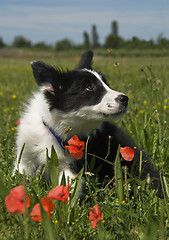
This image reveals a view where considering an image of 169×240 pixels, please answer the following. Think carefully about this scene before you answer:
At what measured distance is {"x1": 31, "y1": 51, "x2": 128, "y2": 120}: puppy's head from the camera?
90.4 inches

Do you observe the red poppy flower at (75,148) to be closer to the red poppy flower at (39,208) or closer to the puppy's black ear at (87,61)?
the red poppy flower at (39,208)

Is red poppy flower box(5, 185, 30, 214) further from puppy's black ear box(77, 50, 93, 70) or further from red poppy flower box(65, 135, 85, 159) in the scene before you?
puppy's black ear box(77, 50, 93, 70)

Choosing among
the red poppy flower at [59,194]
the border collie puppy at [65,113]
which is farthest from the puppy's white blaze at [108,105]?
the red poppy flower at [59,194]

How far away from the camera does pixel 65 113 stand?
8.02ft

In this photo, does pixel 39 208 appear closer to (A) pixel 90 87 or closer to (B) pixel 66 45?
(A) pixel 90 87

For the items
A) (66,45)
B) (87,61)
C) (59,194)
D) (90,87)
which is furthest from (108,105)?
(66,45)

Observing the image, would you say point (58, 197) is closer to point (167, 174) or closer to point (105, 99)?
point (105, 99)

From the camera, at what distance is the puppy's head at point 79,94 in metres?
2.30

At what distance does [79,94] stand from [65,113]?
0.20m

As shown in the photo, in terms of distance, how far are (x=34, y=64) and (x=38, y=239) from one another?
1344mm

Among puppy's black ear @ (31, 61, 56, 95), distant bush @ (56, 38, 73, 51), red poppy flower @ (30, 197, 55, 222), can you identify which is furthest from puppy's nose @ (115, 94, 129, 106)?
distant bush @ (56, 38, 73, 51)

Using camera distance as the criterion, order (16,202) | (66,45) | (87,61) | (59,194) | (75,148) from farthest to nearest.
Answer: (66,45)
(87,61)
(75,148)
(59,194)
(16,202)

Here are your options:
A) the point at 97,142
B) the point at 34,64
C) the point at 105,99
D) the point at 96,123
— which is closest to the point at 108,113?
the point at 105,99

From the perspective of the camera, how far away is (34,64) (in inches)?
90.7
